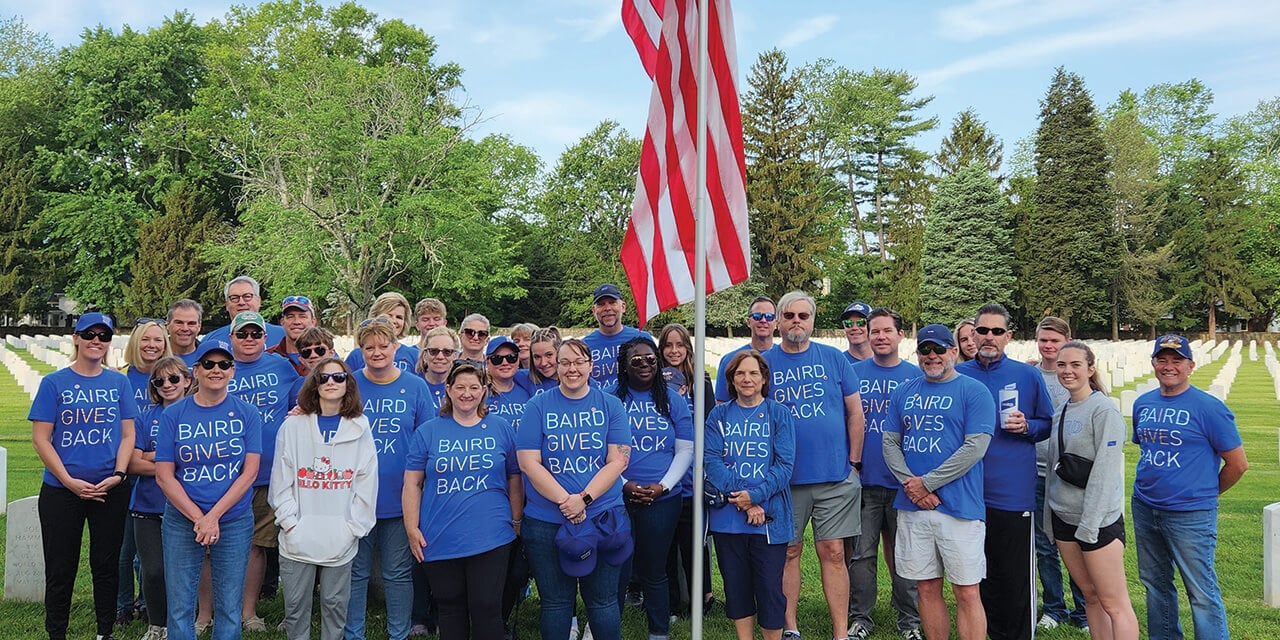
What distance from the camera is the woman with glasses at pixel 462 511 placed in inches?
180

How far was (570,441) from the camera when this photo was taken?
4703 millimetres

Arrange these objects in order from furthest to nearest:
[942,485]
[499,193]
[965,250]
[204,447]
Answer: [965,250] < [499,193] < [942,485] < [204,447]

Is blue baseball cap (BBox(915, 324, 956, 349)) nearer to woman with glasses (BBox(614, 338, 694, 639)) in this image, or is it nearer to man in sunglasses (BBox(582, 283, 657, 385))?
woman with glasses (BBox(614, 338, 694, 639))

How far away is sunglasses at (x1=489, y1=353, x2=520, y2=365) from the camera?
223 inches

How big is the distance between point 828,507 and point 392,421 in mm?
2692

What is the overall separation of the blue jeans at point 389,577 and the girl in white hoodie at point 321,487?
0.79 ft

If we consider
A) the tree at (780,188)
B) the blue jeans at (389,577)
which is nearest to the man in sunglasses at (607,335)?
the blue jeans at (389,577)

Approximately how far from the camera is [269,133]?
3822 cm

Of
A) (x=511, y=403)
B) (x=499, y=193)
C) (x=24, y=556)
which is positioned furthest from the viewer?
(x=499, y=193)

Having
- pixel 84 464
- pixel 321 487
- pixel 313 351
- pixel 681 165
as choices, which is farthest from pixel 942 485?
pixel 84 464

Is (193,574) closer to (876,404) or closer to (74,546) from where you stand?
(74,546)

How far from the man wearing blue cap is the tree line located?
32462 mm

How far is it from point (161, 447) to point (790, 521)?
3.45 metres

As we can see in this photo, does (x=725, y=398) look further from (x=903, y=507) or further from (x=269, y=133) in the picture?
(x=269, y=133)
